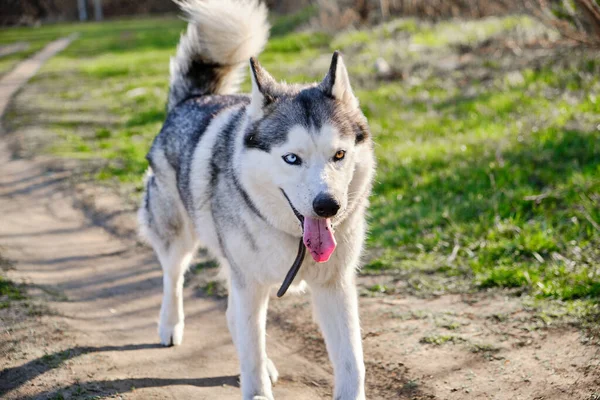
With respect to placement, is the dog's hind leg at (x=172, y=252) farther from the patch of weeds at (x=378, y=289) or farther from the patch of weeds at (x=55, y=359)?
the patch of weeds at (x=378, y=289)

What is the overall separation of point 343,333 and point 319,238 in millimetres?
550

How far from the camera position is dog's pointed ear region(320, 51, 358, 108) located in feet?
10.5

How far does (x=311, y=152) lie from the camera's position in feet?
9.61

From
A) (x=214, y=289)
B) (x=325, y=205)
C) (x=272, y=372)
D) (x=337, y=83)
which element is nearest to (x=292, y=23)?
(x=214, y=289)

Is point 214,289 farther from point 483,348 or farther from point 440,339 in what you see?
point 483,348

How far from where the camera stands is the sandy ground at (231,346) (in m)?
3.39

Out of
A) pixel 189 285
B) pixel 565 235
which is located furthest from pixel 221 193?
pixel 565 235

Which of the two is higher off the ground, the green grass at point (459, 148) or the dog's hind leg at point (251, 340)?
the dog's hind leg at point (251, 340)

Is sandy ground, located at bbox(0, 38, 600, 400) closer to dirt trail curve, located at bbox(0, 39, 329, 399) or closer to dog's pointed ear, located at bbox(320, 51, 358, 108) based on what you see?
dirt trail curve, located at bbox(0, 39, 329, 399)

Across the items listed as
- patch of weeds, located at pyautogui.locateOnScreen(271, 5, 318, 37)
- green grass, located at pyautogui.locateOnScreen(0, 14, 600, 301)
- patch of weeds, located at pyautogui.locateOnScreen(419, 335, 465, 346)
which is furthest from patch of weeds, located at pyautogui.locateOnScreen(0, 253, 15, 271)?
patch of weeds, located at pyautogui.locateOnScreen(271, 5, 318, 37)

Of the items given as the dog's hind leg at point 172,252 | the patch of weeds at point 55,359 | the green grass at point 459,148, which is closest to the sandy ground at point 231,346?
the patch of weeds at point 55,359

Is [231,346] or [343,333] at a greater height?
Result: [343,333]

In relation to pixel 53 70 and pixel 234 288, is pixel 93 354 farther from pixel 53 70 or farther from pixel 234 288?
pixel 53 70

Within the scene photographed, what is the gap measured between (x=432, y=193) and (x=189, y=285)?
8.06 feet
